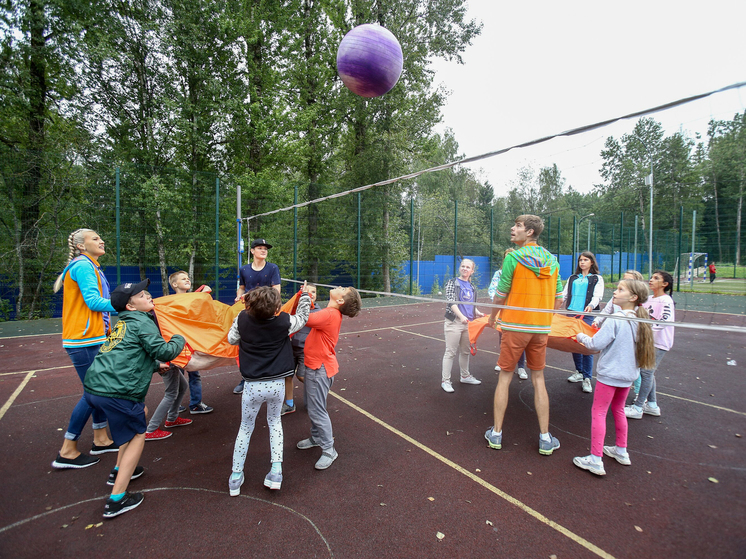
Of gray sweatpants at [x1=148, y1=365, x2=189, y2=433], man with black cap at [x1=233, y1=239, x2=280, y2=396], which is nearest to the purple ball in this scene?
man with black cap at [x1=233, y1=239, x2=280, y2=396]

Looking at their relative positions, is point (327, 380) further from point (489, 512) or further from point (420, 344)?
point (420, 344)

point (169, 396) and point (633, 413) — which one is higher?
point (169, 396)

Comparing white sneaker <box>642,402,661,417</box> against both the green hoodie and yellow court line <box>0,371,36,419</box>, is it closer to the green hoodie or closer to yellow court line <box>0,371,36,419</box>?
the green hoodie

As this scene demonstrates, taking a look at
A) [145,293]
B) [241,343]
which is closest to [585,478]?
[241,343]

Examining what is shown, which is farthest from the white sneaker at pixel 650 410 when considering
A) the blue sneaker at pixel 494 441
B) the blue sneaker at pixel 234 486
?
the blue sneaker at pixel 234 486

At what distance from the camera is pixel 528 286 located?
3168mm

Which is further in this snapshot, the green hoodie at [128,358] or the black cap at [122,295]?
the black cap at [122,295]

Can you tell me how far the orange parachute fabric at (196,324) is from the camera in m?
3.69

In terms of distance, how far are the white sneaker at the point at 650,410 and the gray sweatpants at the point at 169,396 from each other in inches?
186

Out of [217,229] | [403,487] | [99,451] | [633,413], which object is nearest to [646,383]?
[633,413]

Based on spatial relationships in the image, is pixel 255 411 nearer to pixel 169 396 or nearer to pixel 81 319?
pixel 169 396

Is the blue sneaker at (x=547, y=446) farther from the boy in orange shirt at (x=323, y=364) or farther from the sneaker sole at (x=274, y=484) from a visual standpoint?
the sneaker sole at (x=274, y=484)

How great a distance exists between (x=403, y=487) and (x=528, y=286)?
1.83 m

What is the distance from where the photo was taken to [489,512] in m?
2.50
